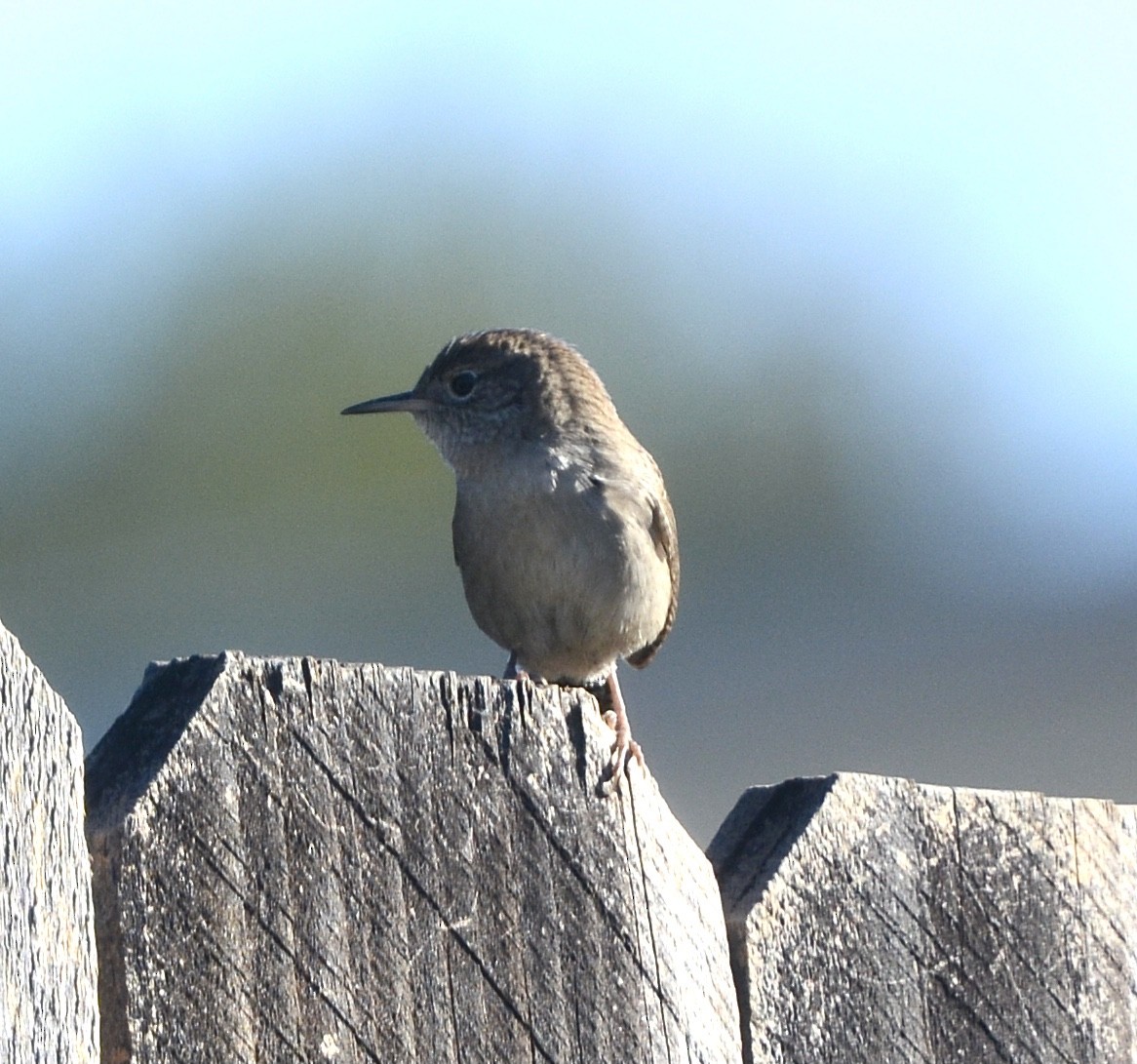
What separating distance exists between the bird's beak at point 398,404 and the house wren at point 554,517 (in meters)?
0.01

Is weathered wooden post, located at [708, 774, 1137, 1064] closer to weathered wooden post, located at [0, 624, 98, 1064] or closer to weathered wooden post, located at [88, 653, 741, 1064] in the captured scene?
weathered wooden post, located at [88, 653, 741, 1064]

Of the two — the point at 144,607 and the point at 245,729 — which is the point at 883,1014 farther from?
the point at 144,607

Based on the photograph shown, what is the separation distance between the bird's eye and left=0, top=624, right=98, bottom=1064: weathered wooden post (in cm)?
404

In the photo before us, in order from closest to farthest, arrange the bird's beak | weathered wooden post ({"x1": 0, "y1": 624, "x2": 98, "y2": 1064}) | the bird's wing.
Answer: weathered wooden post ({"x1": 0, "y1": 624, "x2": 98, "y2": 1064})
the bird's wing
the bird's beak

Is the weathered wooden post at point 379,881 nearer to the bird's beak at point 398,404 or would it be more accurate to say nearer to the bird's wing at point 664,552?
the bird's wing at point 664,552

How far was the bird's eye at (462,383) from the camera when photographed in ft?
19.3

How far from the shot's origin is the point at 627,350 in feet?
67.8

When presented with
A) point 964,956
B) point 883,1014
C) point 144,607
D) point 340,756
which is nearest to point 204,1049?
point 340,756

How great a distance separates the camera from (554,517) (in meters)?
5.18

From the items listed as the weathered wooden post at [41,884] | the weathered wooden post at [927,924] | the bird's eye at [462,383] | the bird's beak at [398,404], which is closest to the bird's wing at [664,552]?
the bird's eye at [462,383]

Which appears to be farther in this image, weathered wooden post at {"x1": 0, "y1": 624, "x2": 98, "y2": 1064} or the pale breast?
the pale breast

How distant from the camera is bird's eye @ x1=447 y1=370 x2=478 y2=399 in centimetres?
588

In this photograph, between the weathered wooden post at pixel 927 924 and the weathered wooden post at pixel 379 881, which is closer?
the weathered wooden post at pixel 379 881

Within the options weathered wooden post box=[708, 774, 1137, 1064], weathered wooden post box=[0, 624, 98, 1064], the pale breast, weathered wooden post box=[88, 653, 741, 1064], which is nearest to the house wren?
the pale breast
